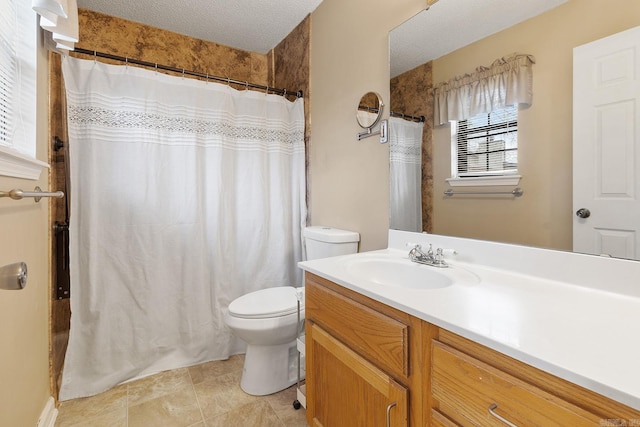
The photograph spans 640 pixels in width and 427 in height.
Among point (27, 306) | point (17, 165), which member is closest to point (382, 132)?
point (17, 165)

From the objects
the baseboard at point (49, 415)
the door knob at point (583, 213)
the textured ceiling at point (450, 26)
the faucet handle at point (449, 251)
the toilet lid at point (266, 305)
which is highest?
the textured ceiling at point (450, 26)

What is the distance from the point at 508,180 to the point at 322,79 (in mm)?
1458

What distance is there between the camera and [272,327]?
1575 millimetres

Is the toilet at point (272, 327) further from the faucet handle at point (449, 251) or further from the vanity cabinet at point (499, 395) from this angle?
the vanity cabinet at point (499, 395)

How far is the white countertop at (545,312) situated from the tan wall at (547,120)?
81 mm

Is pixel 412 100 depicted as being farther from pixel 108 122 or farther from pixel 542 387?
pixel 108 122

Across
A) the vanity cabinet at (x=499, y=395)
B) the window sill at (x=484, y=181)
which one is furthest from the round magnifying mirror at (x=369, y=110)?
the vanity cabinet at (x=499, y=395)

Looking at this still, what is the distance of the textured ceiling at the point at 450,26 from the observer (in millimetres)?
1059

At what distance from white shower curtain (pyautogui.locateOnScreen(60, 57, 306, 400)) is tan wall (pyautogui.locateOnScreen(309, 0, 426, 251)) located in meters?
0.25

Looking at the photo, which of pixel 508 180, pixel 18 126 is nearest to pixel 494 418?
pixel 508 180

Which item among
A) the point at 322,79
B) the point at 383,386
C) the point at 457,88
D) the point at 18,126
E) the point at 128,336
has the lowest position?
the point at 128,336

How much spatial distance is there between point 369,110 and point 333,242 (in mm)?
761

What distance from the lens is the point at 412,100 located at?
143 centimetres

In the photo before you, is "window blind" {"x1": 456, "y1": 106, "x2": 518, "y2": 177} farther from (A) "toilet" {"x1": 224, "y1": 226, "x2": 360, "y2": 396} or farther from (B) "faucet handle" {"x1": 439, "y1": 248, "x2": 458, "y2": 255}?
(A) "toilet" {"x1": 224, "y1": 226, "x2": 360, "y2": 396}
